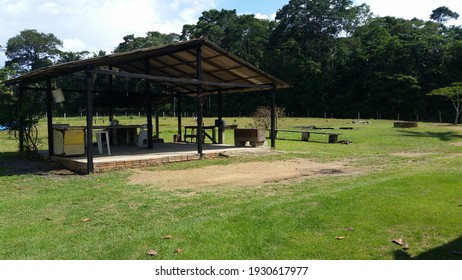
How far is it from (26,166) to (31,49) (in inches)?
2991

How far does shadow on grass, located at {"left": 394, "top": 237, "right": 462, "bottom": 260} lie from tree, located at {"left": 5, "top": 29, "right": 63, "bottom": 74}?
7883cm

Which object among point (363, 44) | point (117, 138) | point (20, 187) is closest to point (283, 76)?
point (363, 44)

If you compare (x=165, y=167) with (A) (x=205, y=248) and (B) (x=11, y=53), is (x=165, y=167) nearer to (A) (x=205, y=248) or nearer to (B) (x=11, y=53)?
(A) (x=205, y=248)

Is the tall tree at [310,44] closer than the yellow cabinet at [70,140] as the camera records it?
No

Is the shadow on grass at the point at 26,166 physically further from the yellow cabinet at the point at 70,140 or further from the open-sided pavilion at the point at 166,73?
the open-sided pavilion at the point at 166,73

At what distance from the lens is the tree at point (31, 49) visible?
→ 239 ft

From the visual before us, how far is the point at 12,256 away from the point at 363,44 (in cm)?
5714

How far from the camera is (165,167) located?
9.88 m

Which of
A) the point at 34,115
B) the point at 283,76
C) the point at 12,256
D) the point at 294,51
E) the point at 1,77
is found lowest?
the point at 12,256

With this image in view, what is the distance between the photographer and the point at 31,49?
246 ft

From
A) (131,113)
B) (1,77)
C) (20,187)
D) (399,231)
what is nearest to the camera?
(399,231)

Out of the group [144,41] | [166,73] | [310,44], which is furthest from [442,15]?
[166,73]

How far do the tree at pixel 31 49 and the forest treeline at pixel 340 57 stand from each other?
10.2 m

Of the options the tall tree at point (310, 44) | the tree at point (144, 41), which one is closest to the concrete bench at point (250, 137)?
the tall tree at point (310, 44)
